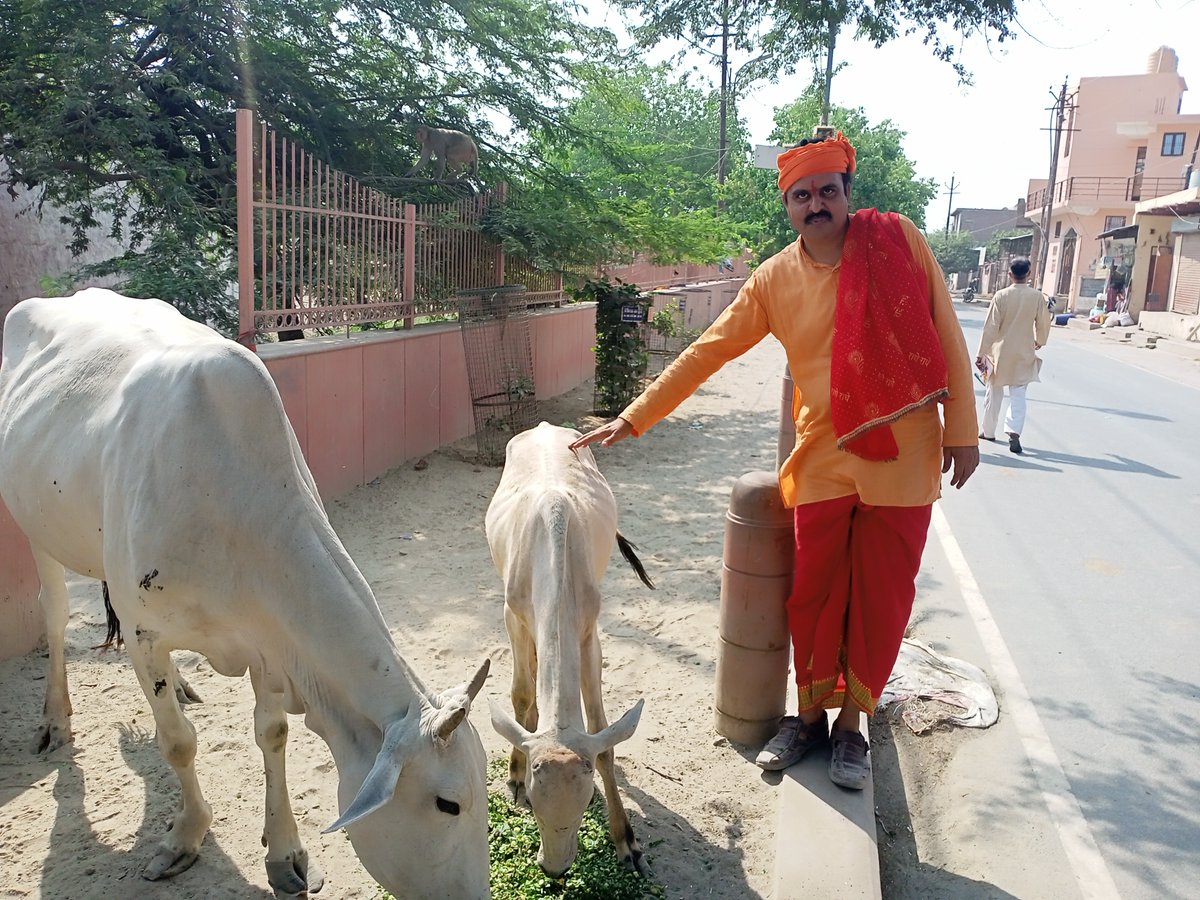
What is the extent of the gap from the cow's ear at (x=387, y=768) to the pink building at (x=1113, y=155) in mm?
42253

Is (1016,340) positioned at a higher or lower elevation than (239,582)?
higher

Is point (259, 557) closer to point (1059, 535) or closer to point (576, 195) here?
point (1059, 535)

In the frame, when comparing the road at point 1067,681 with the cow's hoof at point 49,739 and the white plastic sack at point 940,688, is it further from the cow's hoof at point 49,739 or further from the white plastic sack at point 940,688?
the cow's hoof at point 49,739

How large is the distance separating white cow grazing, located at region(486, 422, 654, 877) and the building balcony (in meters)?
40.9

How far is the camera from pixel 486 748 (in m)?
3.84

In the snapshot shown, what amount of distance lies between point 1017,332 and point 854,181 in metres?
17.8

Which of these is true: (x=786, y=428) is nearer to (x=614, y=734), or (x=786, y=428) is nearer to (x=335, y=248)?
(x=614, y=734)

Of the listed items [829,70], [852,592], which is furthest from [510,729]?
[829,70]

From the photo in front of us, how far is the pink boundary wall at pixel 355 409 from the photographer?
4359 millimetres

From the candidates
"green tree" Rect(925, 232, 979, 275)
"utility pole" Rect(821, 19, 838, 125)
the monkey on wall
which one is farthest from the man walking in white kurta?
"green tree" Rect(925, 232, 979, 275)

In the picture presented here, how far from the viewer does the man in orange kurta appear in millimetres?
3105

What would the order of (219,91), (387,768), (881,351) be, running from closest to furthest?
(387,768), (881,351), (219,91)

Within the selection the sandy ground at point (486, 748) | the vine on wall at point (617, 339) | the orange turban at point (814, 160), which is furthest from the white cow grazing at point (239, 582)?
the vine on wall at point (617, 339)

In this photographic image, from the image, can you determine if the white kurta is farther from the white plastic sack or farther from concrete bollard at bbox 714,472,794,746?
concrete bollard at bbox 714,472,794,746
